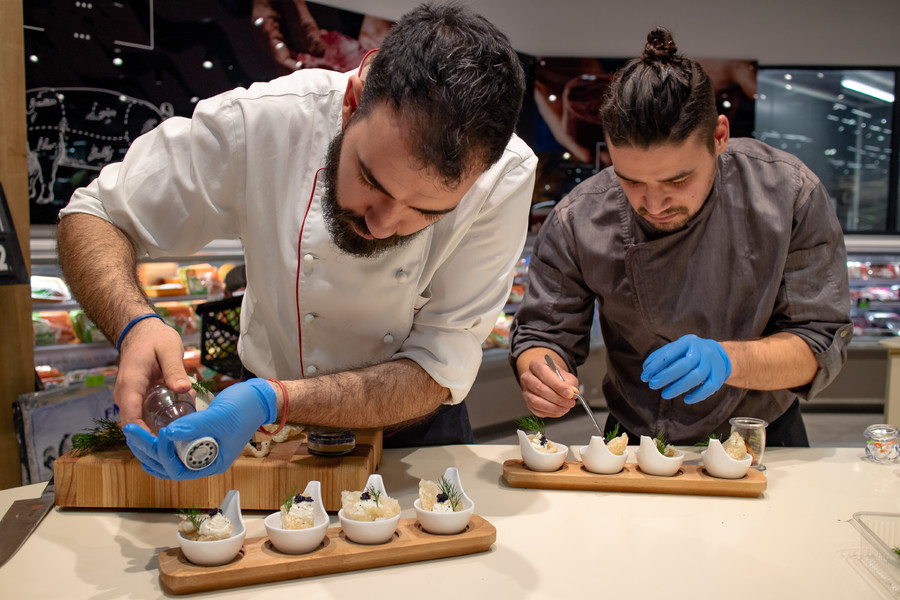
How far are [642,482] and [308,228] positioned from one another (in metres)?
0.95

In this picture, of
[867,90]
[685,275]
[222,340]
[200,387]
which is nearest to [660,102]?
[685,275]

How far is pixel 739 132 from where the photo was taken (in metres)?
6.73

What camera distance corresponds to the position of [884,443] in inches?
77.1

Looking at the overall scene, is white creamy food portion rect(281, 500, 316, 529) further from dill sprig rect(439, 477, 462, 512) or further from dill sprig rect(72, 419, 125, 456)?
dill sprig rect(72, 419, 125, 456)

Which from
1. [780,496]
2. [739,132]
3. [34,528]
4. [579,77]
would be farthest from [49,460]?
[739,132]

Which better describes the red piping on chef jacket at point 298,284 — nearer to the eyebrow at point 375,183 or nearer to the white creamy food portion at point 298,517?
the eyebrow at point 375,183

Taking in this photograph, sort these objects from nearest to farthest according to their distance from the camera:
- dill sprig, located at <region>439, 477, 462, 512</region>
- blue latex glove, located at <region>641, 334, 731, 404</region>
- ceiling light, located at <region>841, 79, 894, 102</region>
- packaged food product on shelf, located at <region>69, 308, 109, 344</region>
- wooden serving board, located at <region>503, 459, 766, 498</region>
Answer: dill sprig, located at <region>439, 477, 462, 512</region> → wooden serving board, located at <region>503, 459, 766, 498</region> → blue latex glove, located at <region>641, 334, 731, 404</region> → packaged food product on shelf, located at <region>69, 308, 109, 344</region> → ceiling light, located at <region>841, 79, 894, 102</region>

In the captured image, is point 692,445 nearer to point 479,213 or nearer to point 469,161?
point 479,213

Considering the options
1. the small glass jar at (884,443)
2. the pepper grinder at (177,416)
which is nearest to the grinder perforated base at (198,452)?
the pepper grinder at (177,416)

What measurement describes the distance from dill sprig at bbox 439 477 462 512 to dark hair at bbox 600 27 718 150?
38.6 inches

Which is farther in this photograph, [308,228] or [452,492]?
[308,228]

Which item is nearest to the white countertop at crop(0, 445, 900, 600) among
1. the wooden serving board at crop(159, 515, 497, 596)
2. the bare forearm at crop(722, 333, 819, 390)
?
the wooden serving board at crop(159, 515, 497, 596)

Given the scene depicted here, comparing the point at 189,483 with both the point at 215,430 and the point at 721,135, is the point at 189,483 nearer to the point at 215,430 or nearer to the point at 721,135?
the point at 215,430

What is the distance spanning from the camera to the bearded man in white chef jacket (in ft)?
4.32
